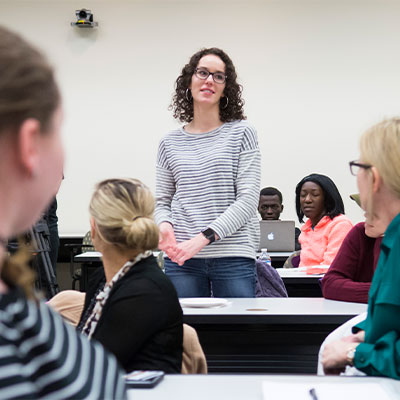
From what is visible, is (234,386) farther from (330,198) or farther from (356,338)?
(330,198)

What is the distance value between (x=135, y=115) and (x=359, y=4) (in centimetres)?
302

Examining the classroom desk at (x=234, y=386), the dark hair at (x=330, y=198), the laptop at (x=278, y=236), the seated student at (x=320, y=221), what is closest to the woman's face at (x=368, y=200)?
the classroom desk at (x=234, y=386)

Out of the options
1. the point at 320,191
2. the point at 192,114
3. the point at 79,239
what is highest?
the point at 192,114

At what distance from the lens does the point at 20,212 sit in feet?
1.69

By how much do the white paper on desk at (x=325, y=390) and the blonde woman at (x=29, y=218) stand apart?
2.15 ft

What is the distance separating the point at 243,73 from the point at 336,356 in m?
5.93

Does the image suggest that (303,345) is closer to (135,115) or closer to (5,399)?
(5,399)

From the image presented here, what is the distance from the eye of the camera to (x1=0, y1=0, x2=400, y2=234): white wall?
6.94m

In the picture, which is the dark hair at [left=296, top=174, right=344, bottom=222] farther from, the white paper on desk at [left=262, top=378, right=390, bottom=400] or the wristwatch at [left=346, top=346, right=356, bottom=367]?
the white paper on desk at [left=262, top=378, right=390, bottom=400]

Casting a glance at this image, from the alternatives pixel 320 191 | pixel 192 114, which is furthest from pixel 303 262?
pixel 192 114

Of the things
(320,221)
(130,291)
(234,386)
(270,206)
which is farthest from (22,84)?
(270,206)

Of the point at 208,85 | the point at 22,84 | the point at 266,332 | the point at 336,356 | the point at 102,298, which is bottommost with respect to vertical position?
the point at 266,332

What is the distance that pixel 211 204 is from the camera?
2.25m

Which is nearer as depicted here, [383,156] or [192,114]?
[383,156]
